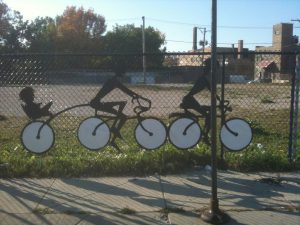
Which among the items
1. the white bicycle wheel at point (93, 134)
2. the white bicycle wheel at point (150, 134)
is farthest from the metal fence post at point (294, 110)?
the white bicycle wheel at point (93, 134)

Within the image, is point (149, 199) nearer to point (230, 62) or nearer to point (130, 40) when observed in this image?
point (230, 62)

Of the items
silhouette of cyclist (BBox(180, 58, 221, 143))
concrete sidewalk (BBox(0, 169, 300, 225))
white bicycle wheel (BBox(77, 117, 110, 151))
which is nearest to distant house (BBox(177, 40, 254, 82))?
silhouette of cyclist (BBox(180, 58, 221, 143))

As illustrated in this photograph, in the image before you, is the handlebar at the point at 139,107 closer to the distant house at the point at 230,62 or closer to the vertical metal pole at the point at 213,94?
the distant house at the point at 230,62

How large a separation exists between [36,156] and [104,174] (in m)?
1.32

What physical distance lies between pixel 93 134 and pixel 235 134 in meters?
2.30

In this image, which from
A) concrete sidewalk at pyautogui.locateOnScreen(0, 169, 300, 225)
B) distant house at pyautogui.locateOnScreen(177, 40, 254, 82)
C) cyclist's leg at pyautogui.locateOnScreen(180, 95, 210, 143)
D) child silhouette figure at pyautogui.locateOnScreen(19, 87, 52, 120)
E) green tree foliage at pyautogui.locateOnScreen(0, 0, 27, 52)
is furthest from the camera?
green tree foliage at pyautogui.locateOnScreen(0, 0, 27, 52)

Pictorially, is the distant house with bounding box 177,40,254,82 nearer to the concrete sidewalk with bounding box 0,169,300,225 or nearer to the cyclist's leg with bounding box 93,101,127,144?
the cyclist's leg with bounding box 93,101,127,144

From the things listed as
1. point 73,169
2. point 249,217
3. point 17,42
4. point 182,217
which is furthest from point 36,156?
point 17,42

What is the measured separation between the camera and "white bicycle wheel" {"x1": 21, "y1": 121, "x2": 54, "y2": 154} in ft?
25.8

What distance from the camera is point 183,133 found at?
314 inches

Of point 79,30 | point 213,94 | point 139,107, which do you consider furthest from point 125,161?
A: point 79,30

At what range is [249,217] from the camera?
5.52 meters

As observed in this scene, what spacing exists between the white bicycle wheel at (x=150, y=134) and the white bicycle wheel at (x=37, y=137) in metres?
1.40

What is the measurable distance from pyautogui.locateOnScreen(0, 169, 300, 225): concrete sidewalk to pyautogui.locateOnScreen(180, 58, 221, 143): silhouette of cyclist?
96 cm
